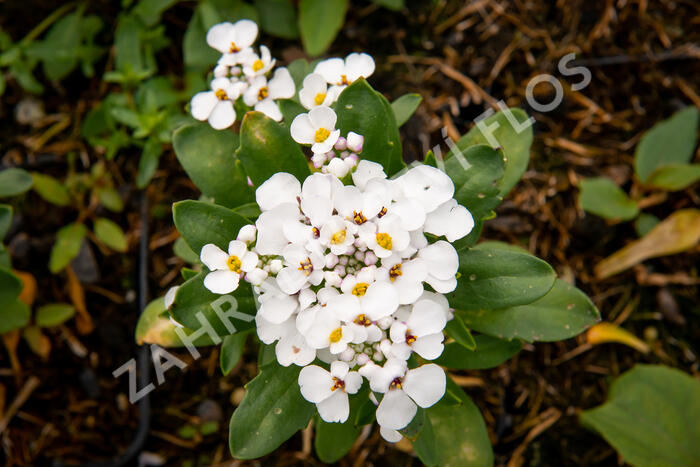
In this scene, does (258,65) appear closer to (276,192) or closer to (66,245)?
(276,192)

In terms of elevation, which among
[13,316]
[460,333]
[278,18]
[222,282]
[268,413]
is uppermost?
[222,282]

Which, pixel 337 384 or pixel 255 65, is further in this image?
pixel 255 65

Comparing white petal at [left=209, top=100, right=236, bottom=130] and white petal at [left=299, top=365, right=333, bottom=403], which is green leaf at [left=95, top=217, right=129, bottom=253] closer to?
white petal at [left=209, top=100, right=236, bottom=130]

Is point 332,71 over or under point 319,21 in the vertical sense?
over

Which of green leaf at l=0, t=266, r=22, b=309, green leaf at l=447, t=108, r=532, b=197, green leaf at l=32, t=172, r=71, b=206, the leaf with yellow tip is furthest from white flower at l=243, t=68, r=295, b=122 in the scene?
the leaf with yellow tip

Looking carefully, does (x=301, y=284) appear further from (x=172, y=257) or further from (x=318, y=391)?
(x=172, y=257)

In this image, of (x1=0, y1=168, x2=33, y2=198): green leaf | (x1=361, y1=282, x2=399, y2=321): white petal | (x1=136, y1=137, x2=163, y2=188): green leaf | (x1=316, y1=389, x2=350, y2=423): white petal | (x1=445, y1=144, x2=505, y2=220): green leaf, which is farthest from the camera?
(x1=136, y1=137, x2=163, y2=188): green leaf

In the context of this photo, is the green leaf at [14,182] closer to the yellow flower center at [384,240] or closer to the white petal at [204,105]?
the white petal at [204,105]

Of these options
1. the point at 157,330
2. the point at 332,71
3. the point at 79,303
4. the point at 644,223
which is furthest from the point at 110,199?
the point at 644,223
